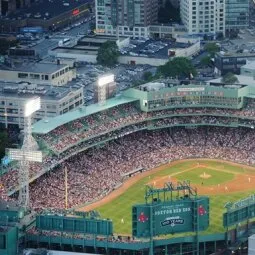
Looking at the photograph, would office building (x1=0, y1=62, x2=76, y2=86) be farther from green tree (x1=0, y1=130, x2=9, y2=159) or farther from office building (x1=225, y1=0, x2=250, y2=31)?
office building (x1=225, y1=0, x2=250, y2=31)

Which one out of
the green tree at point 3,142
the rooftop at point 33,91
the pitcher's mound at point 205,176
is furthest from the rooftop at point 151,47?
the pitcher's mound at point 205,176

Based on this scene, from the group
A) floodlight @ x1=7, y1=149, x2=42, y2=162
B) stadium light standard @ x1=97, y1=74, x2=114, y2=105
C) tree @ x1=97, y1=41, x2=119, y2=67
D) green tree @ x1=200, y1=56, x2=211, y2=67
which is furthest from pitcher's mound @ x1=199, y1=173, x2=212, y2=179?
tree @ x1=97, y1=41, x2=119, y2=67

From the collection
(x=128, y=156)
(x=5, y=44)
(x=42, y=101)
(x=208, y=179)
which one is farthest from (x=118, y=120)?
(x=5, y=44)

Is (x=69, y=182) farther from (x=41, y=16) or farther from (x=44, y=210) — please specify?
(x=41, y=16)

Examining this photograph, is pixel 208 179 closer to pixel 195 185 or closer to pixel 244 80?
pixel 195 185

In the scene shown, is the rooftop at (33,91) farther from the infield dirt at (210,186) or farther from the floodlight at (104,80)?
the infield dirt at (210,186)
